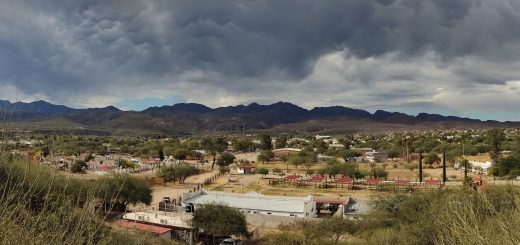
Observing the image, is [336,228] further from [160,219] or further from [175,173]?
[175,173]

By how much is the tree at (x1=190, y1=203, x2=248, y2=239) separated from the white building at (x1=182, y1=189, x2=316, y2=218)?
545 centimetres

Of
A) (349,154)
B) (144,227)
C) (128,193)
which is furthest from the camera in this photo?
(349,154)

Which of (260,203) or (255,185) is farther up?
(260,203)

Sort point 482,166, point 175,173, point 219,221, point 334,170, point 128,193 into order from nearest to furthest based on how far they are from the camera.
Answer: point 219,221, point 128,193, point 175,173, point 334,170, point 482,166

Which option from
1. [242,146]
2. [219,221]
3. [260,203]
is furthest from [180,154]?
[219,221]

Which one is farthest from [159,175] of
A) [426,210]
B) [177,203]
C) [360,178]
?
[426,210]

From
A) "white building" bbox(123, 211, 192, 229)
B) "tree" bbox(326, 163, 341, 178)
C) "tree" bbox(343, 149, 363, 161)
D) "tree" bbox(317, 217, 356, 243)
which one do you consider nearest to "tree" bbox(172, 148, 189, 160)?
"tree" bbox(343, 149, 363, 161)

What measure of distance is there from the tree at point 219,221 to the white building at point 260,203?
545 centimetres

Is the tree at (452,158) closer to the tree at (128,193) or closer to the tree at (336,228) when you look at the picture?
the tree at (336,228)

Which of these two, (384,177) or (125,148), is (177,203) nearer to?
(384,177)

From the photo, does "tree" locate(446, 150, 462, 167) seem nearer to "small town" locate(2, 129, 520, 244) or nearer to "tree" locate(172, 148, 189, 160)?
"small town" locate(2, 129, 520, 244)

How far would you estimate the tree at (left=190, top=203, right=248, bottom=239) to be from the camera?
102ft

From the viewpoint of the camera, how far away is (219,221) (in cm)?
3125

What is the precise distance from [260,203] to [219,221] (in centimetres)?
996
